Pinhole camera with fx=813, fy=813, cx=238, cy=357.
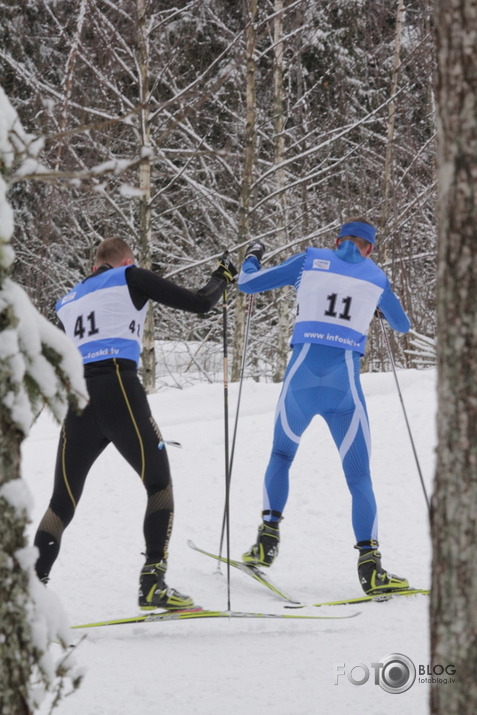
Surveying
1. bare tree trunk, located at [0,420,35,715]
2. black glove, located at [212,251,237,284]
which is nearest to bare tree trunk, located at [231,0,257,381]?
black glove, located at [212,251,237,284]

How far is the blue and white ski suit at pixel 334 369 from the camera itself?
501 centimetres

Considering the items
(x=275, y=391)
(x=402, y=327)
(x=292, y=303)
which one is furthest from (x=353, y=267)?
(x=292, y=303)

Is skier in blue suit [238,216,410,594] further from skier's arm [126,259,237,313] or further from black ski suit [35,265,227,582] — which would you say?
black ski suit [35,265,227,582]

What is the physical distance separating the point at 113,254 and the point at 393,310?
6.19ft

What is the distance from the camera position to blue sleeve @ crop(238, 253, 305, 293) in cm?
520

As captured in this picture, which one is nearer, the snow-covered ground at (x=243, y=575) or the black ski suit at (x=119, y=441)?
the snow-covered ground at (x=243, y=575)

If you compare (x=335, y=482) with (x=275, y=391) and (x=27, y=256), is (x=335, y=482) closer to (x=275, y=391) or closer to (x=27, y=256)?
(x=275, y=391)

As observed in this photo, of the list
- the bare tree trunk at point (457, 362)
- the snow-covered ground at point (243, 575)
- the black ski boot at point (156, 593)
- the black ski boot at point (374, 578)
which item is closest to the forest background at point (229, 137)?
the snow-covered ground at point (243, 575)

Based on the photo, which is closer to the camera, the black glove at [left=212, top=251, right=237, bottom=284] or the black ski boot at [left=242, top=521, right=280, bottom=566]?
the black glove at [left=212, top=251, right=237, bottom=284]

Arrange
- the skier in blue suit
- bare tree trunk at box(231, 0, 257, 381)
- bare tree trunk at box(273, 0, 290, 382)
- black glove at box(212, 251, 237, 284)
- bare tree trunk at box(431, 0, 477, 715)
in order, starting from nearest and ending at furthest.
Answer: bare tree trunk at box(431, 0, 477, 715) < black glove at box(212, 251, 237, 284) < the skier in blue suit < bare tree trunk at box(231, 0, 257, 381) < bare tree trunk at box(273, 0, 290, 382)

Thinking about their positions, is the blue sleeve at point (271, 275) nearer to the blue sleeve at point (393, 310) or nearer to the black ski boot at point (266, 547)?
the blue sleeve at point (393, 310)

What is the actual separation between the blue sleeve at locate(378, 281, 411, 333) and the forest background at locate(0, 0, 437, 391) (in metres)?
4.27

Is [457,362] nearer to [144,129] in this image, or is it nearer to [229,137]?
[144,129]

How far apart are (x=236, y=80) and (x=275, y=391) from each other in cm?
640
